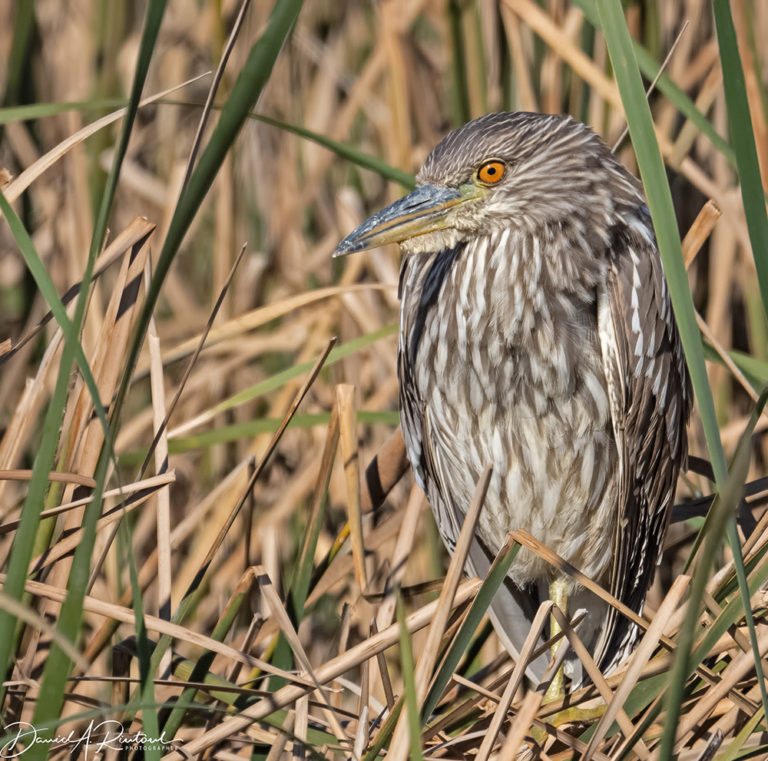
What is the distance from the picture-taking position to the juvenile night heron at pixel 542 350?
1.92 metres

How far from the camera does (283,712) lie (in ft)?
5.12

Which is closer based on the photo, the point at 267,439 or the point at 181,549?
the point at 267,439

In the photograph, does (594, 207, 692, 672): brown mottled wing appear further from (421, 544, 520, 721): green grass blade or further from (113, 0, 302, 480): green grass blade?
(113, 0, 302, 480): green grass blade

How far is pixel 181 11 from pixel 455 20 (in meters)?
1.41

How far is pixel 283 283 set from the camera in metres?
3.05

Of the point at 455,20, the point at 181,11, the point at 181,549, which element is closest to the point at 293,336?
the point at 181,549

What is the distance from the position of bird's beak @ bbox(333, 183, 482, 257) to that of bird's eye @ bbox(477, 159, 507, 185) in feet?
0.08

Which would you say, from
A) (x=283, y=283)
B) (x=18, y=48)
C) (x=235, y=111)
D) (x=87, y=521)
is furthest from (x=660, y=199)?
(x=283, y=283)

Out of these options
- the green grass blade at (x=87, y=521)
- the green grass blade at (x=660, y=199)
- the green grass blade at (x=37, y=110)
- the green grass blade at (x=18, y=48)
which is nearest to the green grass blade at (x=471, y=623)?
the green grass blade at (x=660, y=199)

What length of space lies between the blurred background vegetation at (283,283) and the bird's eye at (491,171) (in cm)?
17

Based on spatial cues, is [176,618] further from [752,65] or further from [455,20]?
[752,65]

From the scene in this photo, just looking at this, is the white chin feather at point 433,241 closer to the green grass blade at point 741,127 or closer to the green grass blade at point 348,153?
the green grass blade at point 348,153

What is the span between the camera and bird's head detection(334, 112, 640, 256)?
6.02 ft

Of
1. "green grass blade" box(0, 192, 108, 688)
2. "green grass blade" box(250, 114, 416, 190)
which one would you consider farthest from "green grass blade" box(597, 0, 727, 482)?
"green grass blade" box(250, 114, 416, 190)
